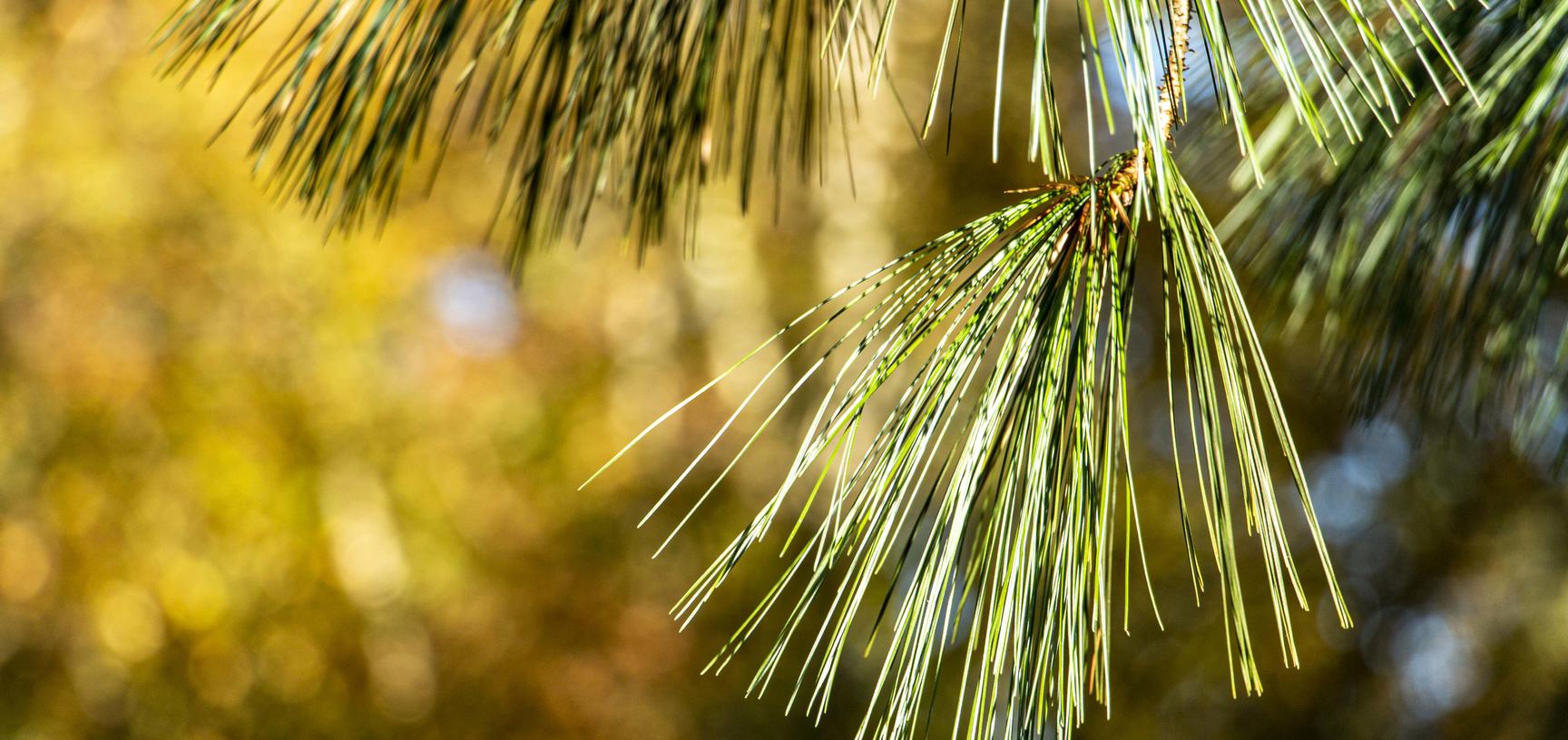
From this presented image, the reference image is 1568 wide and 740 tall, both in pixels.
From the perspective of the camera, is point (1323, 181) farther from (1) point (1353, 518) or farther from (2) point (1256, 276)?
(1) point (1353, 518)

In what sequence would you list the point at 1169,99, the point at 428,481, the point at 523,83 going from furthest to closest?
the point at 428,481
the point at 523,83
the point at 1169,99

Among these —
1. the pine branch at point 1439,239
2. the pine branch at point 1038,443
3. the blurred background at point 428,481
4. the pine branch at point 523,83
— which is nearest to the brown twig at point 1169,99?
the pine branch at point 1038,443

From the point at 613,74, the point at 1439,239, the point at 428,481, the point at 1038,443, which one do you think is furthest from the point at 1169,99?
the point at 428,481

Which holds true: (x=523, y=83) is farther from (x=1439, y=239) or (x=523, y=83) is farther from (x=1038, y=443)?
(x=1439, y=239)

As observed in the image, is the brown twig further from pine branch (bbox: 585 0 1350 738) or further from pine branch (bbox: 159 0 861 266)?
pine branch (bbox: 159 0 861 266)

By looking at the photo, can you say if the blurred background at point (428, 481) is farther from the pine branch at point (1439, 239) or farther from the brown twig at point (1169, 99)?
the brown twig at point (1169, 99)

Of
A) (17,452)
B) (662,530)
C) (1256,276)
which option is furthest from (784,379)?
(1256,276)

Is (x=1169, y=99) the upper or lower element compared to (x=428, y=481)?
upper

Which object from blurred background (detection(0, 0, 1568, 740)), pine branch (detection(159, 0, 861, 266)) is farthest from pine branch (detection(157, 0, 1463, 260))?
blurred background (detection(0, 0, 1568, 740))

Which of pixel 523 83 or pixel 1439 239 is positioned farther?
pixel 1439 239
